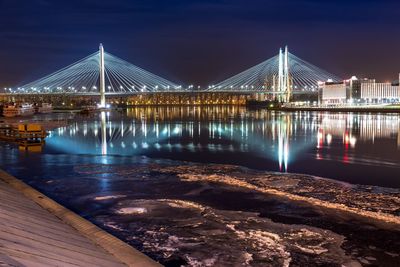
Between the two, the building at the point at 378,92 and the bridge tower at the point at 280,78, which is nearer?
the bridge tower at the point at 280,78

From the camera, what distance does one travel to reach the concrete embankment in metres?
4.54

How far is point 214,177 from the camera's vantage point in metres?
13.4

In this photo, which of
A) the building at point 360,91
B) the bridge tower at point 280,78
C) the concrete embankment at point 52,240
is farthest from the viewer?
the building at point 360,91

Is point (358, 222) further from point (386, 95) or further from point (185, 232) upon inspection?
point (386, 95)

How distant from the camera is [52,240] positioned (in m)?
5.56

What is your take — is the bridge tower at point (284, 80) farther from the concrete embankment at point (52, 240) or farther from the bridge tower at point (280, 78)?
the concrete embankment at point (52, 240)

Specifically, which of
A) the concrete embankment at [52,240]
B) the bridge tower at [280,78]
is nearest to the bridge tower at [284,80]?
the bridge tower at [280,78]

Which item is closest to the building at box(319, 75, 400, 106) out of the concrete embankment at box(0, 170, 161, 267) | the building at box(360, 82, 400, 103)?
the building at box(360, 82, 400, 103)

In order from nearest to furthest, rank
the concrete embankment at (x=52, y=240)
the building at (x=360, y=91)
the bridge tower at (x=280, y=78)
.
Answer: the concrete embankment at (x=52, y=240) → the bridge tower at (x=280, y=78) → the building at (x=360, y=91)

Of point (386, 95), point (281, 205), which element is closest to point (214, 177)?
point (281, 205)

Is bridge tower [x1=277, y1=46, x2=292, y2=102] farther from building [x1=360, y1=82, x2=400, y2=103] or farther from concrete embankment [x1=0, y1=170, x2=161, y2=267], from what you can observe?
concrete embankment [x1=0, y1=170, x2=161, y2=267]

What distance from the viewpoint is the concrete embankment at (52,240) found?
14.9 feet

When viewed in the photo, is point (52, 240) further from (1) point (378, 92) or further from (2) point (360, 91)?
(1) point (378, 92)

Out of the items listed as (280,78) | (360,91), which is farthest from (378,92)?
(280,78)
